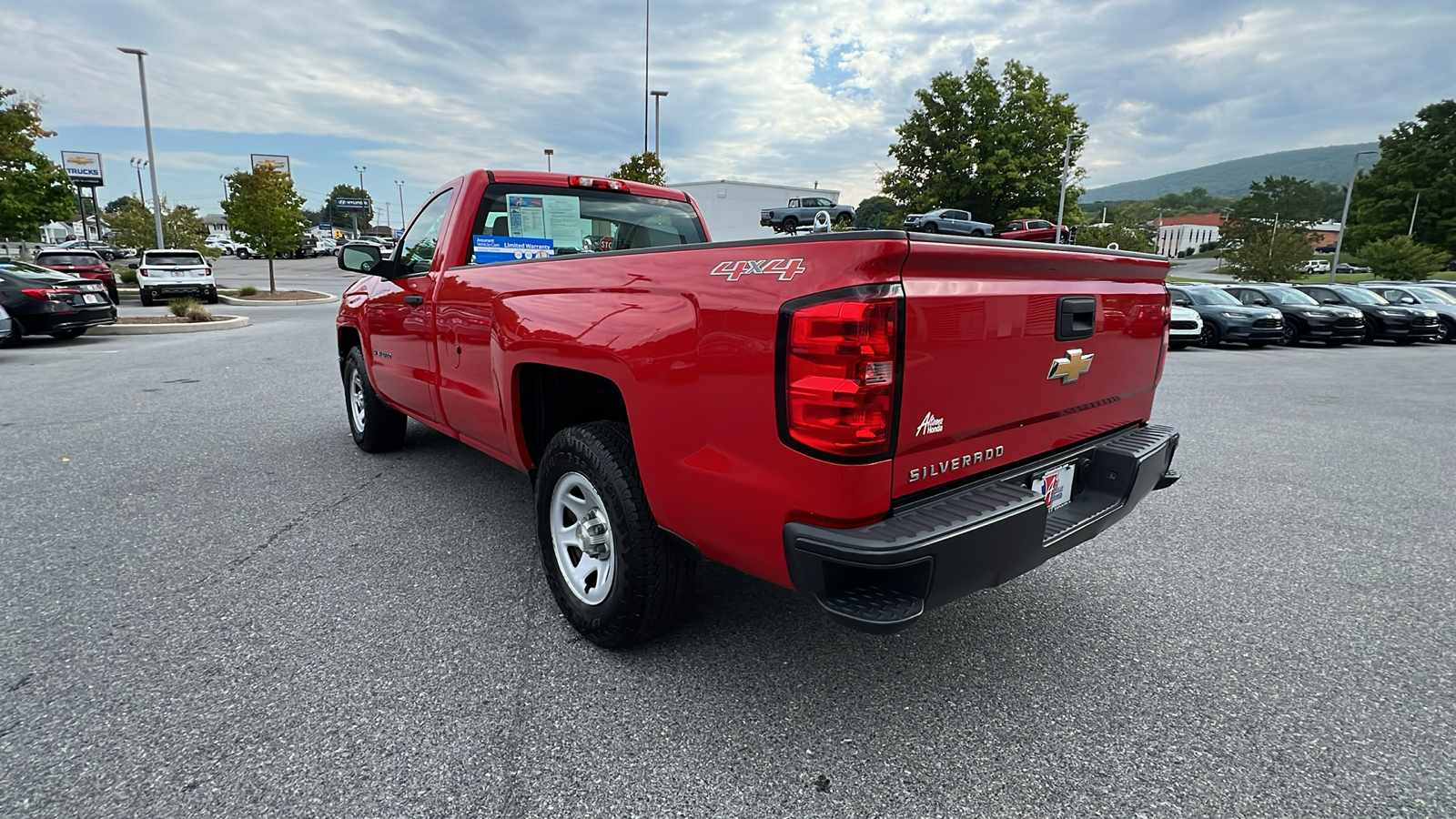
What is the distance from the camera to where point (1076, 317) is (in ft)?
7.89

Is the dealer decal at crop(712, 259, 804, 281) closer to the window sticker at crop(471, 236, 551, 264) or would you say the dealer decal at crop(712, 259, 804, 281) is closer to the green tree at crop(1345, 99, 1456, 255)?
the window sticker at crop(471, 236, 551, 264)

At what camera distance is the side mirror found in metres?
4.56

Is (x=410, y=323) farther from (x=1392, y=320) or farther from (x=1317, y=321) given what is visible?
(x=1392, y=320)

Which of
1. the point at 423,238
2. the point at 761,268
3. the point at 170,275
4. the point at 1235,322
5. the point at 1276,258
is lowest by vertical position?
the point at 1235,322

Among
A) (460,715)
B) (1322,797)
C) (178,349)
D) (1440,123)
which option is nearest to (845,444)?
(460,715)

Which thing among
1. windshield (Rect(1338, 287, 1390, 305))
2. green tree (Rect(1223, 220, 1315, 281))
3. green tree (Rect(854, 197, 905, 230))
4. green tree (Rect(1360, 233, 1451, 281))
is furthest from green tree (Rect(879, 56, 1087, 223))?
windshield (Rect(1338, 287, 1390, 305))

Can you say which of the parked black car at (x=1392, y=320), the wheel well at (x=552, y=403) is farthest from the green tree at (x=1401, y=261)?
the wheel well at (x=552, y=403)

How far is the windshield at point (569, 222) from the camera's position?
12.9 ft

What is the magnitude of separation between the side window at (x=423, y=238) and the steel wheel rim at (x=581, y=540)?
2021 millimetres

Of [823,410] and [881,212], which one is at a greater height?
[881,212]

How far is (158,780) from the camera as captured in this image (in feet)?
6.58

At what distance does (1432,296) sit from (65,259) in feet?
→ 126

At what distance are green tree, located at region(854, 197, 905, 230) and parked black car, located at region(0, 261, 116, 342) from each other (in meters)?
36.1

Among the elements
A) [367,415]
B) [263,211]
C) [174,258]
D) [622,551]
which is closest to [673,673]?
[622,551]
